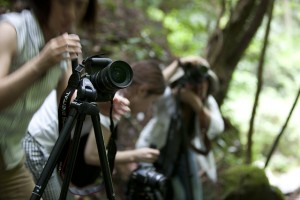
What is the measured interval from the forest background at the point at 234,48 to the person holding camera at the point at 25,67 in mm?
1575

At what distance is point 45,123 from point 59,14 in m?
0.62

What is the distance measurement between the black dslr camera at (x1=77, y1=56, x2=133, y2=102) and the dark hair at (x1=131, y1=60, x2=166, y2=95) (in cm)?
115

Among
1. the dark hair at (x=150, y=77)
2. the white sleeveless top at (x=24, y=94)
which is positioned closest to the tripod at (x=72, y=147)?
the white sleeveless top at (x=24, y=94)

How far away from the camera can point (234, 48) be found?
4.69m

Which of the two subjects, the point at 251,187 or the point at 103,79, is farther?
the point at 251,187

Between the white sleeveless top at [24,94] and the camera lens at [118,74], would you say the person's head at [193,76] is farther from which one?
the camera lens at [118,74]

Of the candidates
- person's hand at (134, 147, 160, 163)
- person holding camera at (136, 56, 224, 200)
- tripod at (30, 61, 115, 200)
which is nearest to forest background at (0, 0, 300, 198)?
person holding camera at (136, 56, 224, 200)

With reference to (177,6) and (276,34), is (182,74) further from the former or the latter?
(276,34)

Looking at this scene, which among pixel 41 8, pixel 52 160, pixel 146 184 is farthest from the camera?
pixel 146 184

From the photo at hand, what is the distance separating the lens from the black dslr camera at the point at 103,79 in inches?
54.2

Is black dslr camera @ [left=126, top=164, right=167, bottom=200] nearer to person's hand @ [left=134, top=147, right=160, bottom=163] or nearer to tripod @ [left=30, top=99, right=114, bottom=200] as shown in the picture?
person's hand @ [left=134, top=147, right=160, bottom=163]

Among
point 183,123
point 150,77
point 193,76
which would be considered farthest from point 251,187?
point 150,77

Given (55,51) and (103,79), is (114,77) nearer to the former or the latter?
(103,79)

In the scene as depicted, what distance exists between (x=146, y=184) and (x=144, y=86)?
584 millimetres
